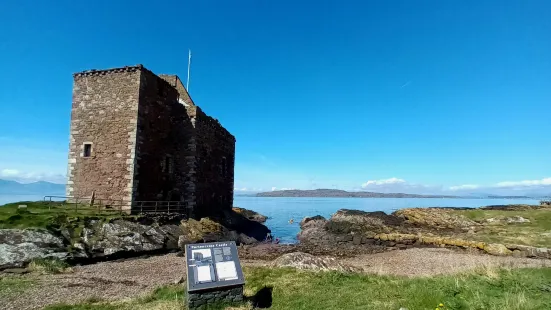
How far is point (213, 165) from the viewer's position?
3133 centimetres

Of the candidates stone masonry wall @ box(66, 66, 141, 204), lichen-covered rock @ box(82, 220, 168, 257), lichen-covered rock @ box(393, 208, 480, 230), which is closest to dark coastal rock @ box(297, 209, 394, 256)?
lichen-covered rock @ box(393, 208, 480, 230)

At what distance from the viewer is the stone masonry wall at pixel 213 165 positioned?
28031 millimetres

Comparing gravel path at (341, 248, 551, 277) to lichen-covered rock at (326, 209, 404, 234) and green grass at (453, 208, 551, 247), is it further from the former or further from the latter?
lichen-covered rock at (326, 209, 404, 234)

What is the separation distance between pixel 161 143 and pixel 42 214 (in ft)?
31.9

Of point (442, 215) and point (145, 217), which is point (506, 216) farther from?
point (145, 217)

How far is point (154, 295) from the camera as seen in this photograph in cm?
1019

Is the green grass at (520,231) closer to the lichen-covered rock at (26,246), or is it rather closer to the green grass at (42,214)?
the green grass at (42,214)

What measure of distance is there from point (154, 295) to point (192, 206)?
16204mm

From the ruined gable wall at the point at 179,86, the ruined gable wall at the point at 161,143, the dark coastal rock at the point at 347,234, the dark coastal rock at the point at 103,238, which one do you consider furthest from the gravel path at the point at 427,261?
the ruined gable wall at the point at 179,86

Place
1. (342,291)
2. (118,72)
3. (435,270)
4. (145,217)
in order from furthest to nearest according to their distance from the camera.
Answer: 1. (118,72)
2. (145,217)
3. (435,270)
4. (342,291)

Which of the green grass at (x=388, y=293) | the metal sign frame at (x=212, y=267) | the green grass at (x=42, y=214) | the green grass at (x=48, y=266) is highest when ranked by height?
the green grass at (x=42, y=214)

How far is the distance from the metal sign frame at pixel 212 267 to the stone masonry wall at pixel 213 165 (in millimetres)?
18560

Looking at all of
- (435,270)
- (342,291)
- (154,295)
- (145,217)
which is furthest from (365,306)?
(145,217)

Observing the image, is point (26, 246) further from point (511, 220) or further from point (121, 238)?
point (511, 220)
